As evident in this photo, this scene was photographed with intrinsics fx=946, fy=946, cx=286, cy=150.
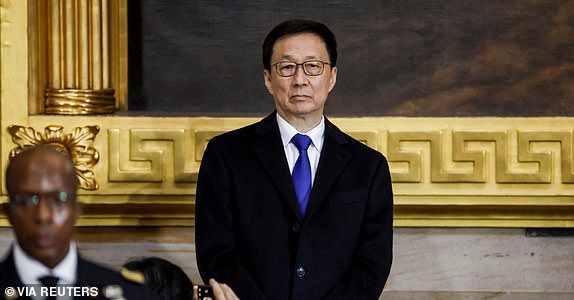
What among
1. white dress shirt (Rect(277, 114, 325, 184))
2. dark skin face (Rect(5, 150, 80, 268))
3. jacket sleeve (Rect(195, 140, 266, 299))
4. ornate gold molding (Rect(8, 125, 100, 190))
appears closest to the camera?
dark skin face (Rect(5, 150, 80, 268))

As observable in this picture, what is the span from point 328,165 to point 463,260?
98 centimetres

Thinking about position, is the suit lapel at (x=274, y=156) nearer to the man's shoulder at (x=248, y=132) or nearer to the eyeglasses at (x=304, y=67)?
the man's shoulder at (x=248, y=132)

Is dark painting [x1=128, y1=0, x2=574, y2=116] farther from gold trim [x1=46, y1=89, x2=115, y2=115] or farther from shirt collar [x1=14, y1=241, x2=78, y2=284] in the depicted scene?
shirt collar [x1=14, y1=241, x2=78, y2=284]

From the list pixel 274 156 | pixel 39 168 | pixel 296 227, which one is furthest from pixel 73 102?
pixel 39 168

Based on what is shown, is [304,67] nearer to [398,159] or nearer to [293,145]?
[293,145]

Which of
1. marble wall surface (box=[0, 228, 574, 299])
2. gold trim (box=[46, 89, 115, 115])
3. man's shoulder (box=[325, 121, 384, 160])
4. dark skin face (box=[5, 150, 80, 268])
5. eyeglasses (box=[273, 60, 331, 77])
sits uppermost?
eyeglasses (box=[273, 60, 331, 77])

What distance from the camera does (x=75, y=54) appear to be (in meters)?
2.97

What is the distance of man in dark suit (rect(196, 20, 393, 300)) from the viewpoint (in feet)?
6.76

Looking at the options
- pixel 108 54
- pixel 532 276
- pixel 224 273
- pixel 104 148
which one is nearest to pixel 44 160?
pixel 224 273

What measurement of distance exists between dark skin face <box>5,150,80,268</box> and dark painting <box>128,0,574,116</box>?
1978 mm

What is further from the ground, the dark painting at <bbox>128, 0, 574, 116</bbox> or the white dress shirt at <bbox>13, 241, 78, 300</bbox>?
the dark painting at <bbox>128, 0, 574, 116</bbox>

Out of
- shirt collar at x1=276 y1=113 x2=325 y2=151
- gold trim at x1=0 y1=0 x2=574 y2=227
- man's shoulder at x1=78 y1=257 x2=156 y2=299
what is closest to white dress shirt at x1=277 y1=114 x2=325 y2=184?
shirt collar at x1=276 y1=113 x2=325 y2=151

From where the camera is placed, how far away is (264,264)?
6.86 feet

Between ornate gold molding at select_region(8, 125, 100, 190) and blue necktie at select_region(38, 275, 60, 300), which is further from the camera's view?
ornate gold molding at select_region(8, 125, 100, 190)
